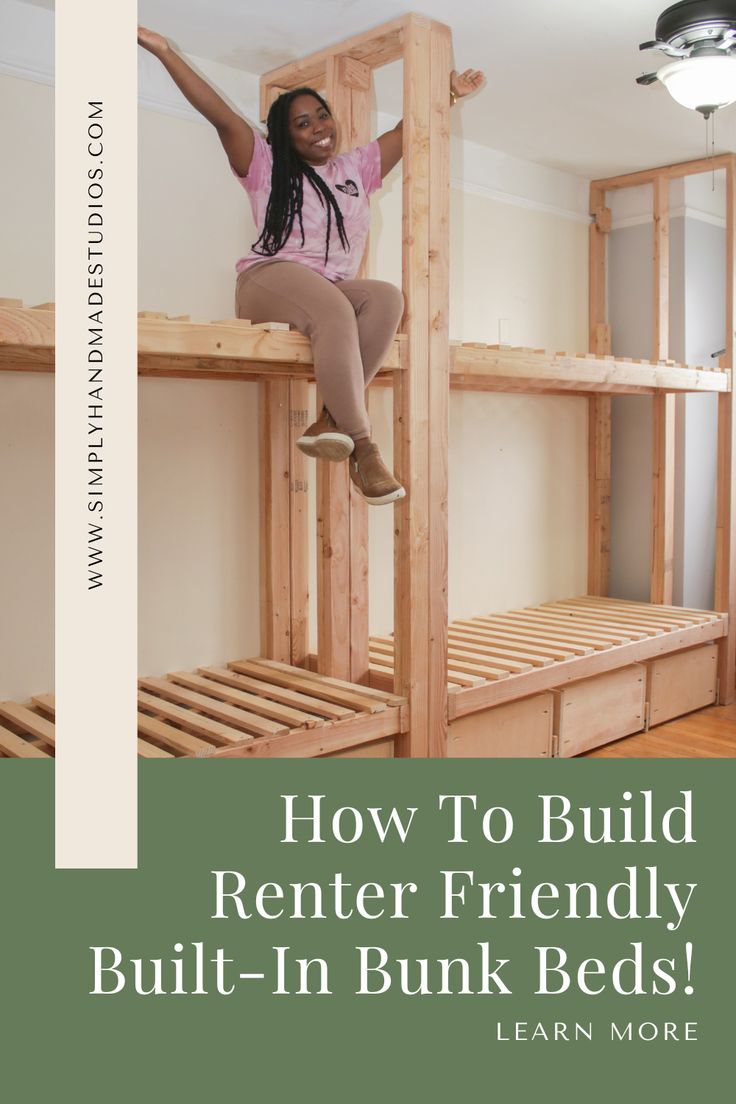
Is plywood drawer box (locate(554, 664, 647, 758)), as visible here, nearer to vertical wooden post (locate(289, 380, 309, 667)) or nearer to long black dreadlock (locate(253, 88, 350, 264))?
vertical wooden post (locate(289, 380, 309, 667))

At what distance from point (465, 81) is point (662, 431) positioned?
84.1 inches

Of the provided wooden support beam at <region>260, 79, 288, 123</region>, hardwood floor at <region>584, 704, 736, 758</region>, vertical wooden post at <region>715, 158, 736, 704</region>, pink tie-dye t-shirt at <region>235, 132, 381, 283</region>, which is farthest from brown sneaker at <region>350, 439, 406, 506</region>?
vertical wooden post at <region>715, 158, 736, 704</region>

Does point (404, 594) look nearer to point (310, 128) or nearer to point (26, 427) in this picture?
point (26, 427)

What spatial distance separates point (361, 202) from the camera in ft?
9.80

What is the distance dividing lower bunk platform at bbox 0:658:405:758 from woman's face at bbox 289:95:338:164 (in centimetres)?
150

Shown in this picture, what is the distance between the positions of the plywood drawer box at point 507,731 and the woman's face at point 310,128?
1.69 m

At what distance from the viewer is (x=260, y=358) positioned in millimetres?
2611

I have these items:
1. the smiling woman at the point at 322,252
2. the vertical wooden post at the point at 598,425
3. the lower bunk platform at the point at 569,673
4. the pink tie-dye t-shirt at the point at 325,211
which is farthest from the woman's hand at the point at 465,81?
the vertical wooden post at the point at 598,425

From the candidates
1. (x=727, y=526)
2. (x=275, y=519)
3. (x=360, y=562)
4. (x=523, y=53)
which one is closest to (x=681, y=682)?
(x=727, y=526)

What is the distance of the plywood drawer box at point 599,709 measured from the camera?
361 centimetres

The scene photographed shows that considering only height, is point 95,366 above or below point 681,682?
above

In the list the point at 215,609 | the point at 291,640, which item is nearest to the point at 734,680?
the point at 291,640

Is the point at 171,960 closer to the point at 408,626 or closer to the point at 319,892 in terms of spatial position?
the point at 319,892

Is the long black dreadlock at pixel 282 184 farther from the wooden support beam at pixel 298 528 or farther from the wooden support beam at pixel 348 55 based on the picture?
the wooden support beam at pixel 298 528
